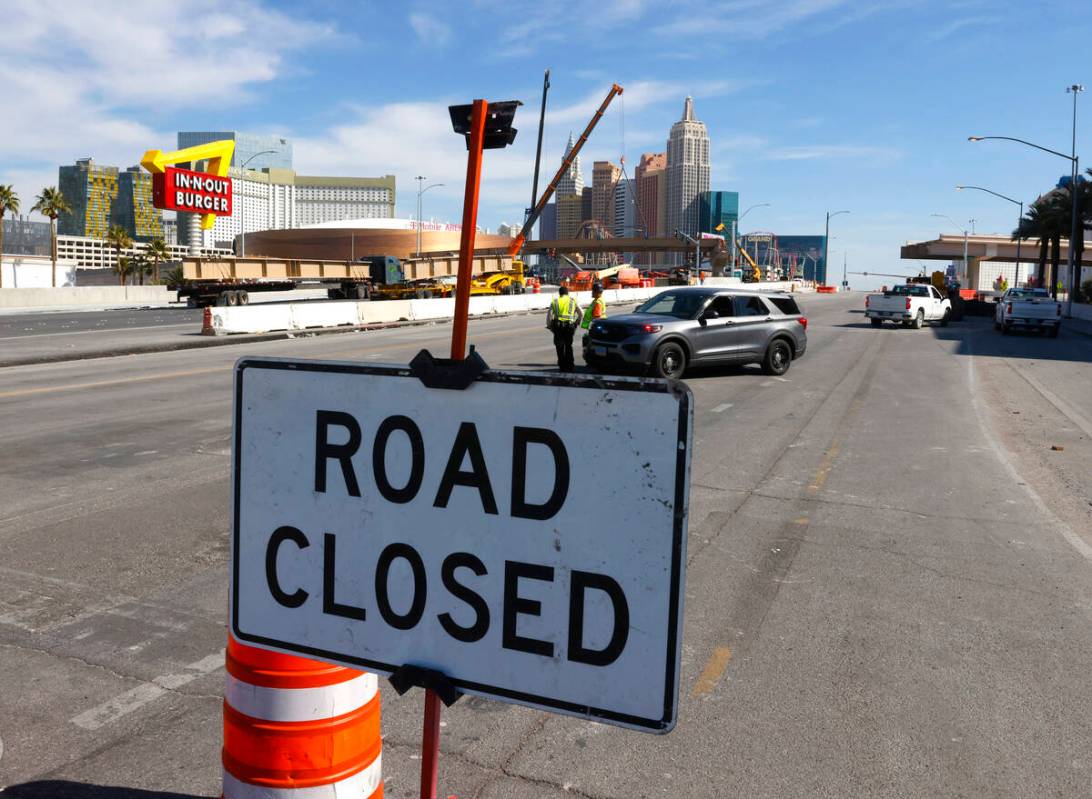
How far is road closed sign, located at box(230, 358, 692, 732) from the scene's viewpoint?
1997mm

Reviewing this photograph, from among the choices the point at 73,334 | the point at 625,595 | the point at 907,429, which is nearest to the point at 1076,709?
the point at 625,595

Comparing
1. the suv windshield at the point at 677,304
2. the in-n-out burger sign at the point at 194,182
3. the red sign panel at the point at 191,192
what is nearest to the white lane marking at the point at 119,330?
the in-n-out burger sign at the point at 194,182

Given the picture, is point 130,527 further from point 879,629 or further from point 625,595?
point 625,595

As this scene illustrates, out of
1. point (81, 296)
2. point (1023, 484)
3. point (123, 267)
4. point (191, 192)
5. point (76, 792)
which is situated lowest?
point (76, 792)

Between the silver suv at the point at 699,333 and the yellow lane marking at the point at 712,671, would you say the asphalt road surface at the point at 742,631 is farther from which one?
the silver suv at the point at 699,333

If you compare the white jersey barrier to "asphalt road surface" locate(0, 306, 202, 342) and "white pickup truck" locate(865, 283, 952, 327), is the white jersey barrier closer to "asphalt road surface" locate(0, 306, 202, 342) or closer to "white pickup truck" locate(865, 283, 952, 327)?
"asphalt road surface" locate(0, 306, 202, 342)

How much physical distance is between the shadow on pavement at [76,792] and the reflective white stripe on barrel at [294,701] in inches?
46.0

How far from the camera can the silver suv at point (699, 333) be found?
17.2 metres

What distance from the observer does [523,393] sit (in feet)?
6.68

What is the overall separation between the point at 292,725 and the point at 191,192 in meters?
53.4

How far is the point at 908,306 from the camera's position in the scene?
35.2 metres

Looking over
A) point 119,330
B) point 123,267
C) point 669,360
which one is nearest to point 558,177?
point 123,267

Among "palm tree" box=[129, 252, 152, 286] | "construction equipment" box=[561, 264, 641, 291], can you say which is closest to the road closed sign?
"construction equipment" box=[561, 264, 641, 291]

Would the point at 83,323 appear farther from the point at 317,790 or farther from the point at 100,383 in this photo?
the point at 317,790
